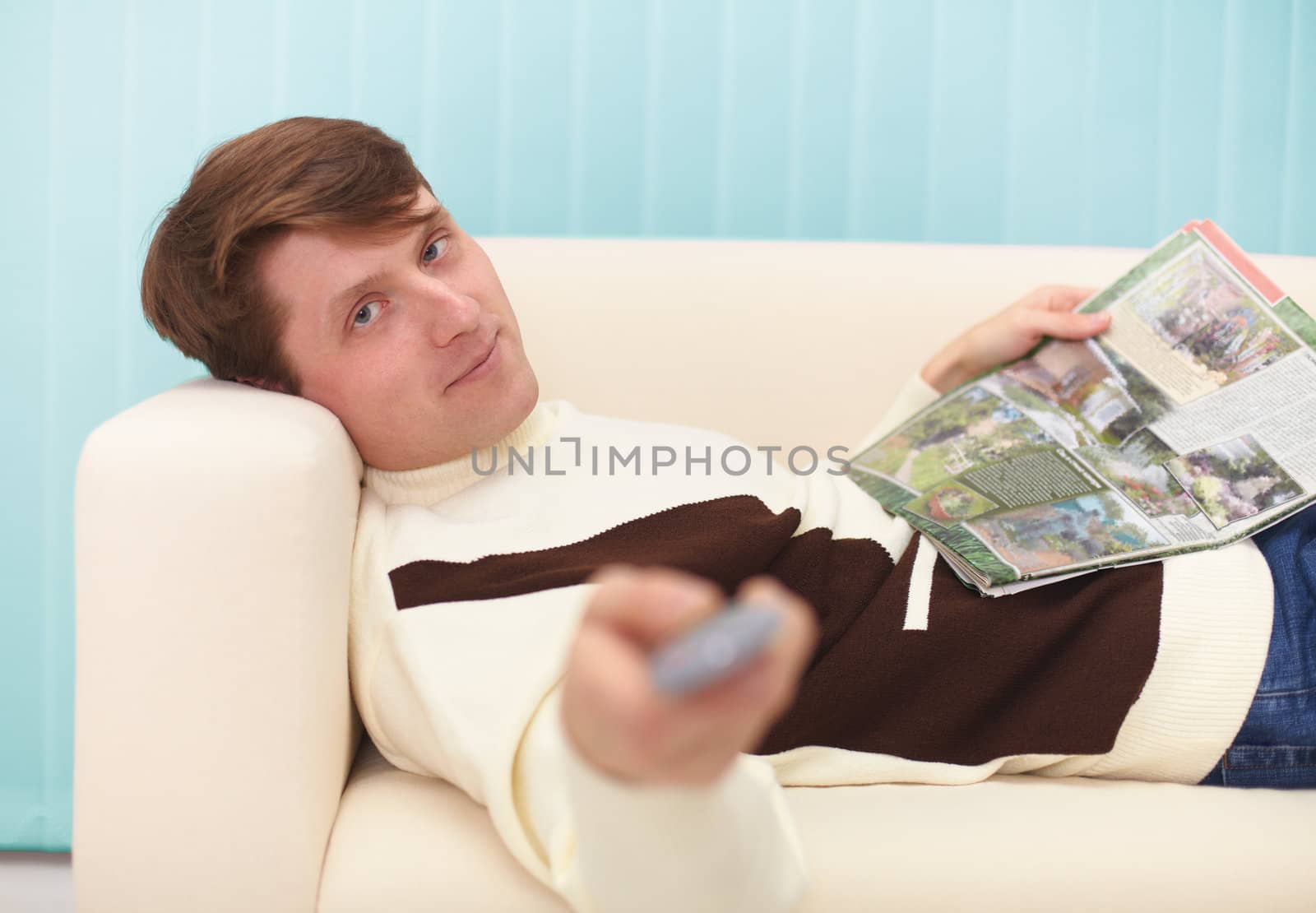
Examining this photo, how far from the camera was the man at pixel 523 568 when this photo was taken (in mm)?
885

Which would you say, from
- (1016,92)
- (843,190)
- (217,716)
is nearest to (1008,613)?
(217,716)

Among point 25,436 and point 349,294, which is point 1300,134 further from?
point 25,436

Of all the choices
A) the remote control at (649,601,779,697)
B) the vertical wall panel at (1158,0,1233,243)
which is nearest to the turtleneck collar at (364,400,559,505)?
the remote control at (649,601,779,697)

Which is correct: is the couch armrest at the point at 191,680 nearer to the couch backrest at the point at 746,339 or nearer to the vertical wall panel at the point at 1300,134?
the couch backrest at the point at 746,339

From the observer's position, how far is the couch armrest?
783 millimetres

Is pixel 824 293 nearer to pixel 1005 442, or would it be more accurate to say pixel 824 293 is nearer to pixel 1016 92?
pixel 1005 442

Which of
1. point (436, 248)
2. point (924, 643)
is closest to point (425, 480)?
point (436, 248)

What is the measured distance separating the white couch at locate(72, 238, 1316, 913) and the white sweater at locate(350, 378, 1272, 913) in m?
0.04

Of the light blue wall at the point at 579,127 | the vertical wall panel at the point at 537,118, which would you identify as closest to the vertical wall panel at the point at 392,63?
Result: the light blue wall at the point at 579,127

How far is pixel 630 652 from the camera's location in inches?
17.8

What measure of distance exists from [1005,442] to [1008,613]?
0.24 m

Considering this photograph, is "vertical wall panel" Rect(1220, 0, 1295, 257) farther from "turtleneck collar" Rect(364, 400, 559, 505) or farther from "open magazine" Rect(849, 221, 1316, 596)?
"turtleneck collar" Rect(364, 400, 559, 505)

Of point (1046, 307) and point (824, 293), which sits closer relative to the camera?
point (1046, 307)

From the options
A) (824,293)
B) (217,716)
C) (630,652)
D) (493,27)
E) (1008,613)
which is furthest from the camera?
(493,27)
